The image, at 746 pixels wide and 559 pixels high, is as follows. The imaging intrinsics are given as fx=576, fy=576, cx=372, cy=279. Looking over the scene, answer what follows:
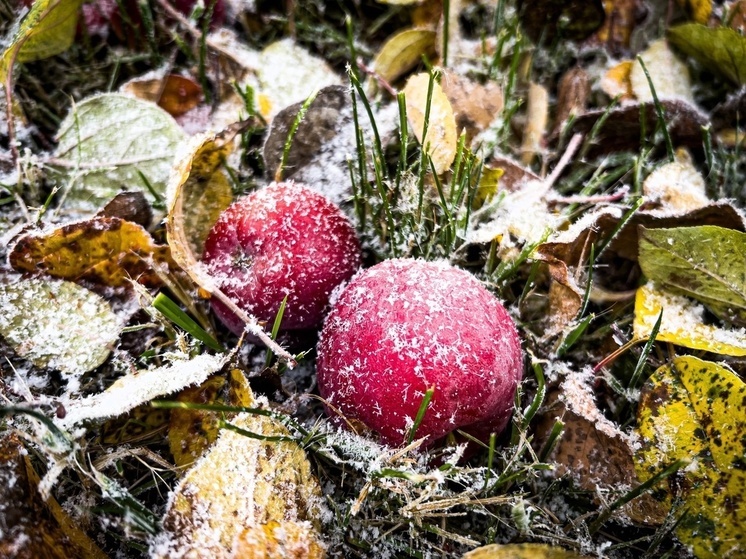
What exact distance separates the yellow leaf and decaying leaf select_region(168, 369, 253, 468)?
2.19ft

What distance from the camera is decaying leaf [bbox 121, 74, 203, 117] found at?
4.23 ft

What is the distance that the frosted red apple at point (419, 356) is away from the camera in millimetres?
796

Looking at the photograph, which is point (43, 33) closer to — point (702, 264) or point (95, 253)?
point (95, 253)

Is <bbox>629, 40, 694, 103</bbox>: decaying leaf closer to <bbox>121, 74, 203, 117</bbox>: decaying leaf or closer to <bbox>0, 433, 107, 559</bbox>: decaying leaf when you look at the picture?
<bbox>121, 74, 203, 117</bbox>: decaying leaf

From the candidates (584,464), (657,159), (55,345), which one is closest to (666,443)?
(584,464)

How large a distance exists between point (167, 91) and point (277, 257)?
63 centimetres

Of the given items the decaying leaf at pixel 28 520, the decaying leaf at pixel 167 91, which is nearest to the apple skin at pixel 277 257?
the decaying leaf at pixel 28 520

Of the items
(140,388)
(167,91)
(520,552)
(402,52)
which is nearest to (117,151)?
(167,91)

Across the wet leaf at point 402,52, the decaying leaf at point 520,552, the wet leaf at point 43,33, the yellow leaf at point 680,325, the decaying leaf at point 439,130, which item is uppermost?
the wet leaf at point 43,33

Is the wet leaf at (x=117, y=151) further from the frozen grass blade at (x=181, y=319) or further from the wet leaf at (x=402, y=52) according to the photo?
the wet leaf at (x=402, y=52)

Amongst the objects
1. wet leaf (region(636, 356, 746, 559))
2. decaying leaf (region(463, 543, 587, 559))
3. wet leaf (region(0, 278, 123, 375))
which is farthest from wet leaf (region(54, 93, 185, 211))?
wet leaf (region(636, 356, 746, 559))

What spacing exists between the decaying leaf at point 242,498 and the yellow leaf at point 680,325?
609 millimetres

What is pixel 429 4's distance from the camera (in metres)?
1.43

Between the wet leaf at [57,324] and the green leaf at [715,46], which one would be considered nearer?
the wet leaf at [57,324]
